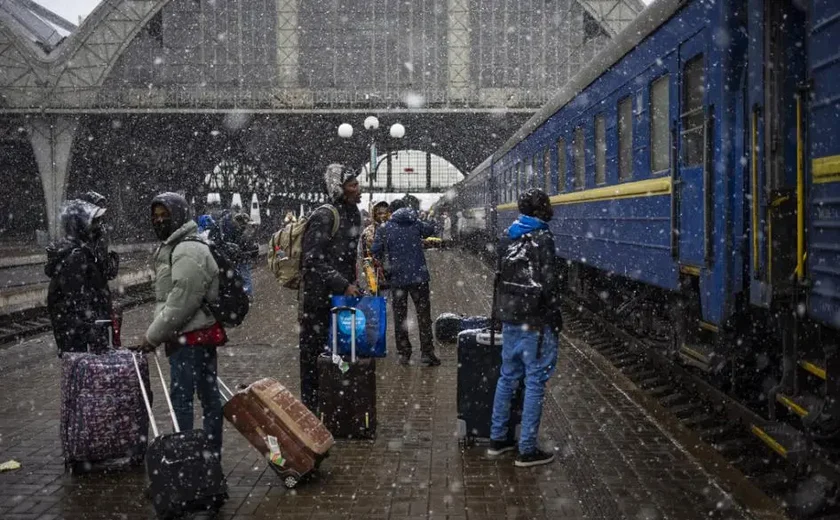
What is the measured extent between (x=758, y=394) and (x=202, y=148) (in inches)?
1867

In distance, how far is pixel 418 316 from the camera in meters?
10.9

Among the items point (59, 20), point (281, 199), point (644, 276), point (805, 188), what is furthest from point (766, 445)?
point (59, 20)

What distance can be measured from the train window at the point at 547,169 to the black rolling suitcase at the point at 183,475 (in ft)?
37.4

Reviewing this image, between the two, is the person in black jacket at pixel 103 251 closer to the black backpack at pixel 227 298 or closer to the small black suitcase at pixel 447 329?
the black backpack at pixel 227 298

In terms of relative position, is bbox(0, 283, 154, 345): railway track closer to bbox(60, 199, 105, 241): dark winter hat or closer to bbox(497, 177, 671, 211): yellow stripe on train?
bbox(60, 199, 105, 241): dark winter hat

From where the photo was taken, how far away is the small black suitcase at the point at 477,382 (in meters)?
7.04

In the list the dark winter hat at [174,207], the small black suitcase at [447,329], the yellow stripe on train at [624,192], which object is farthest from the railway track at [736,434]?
the dark winter hat at [174,207]

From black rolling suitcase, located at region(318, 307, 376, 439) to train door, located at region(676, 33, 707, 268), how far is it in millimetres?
2662

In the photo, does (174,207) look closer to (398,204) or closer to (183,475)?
(183,475)

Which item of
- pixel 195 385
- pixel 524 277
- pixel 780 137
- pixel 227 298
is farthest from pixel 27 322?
pixel 780 137

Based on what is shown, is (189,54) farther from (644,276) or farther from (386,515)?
(386,515)

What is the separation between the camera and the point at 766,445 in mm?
6895

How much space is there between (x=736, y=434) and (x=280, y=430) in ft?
11.3

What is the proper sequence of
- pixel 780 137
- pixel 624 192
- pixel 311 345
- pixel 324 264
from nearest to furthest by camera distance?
pixel 780 137 → pixel 324 264 → pixel 311 345 → pixel 624 192
